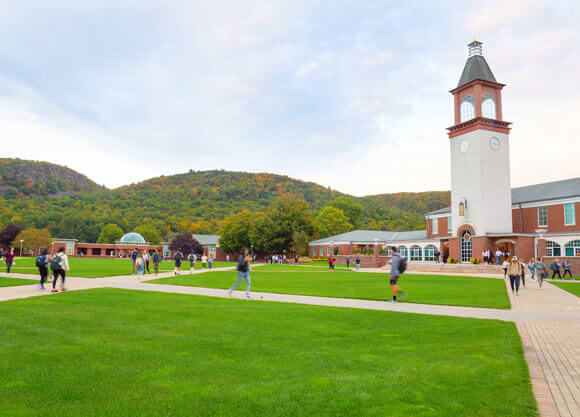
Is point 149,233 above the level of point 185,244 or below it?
above

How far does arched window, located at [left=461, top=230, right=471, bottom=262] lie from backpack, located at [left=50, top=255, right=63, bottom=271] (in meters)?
43.8

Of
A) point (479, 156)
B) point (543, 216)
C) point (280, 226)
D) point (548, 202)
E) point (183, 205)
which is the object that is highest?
point (183, 205)

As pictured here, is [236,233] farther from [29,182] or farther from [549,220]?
[29,182]

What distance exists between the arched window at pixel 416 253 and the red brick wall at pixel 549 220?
1303 cm

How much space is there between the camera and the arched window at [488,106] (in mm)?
49000

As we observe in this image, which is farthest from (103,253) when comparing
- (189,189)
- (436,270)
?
(436,270)

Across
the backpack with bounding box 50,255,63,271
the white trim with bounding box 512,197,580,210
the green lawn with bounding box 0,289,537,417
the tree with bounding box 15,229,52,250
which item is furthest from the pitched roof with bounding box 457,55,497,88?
the tree with bounding box 15,229,52,250

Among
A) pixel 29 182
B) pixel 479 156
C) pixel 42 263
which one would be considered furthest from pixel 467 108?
pixel 29 182

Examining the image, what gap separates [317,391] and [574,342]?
253 inches

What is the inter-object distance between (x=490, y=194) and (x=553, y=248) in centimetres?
842

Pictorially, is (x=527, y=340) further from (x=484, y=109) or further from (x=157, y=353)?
(x=484, y=109)

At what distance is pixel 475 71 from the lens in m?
49.8

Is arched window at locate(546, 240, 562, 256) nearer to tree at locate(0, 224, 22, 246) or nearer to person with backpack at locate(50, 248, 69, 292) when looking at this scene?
person with backpack at locate(50, 248, 69, 292)

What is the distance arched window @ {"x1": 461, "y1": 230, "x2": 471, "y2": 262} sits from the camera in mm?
48625
